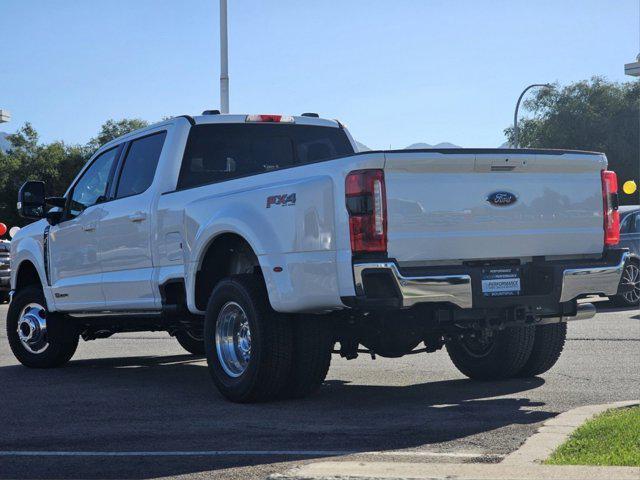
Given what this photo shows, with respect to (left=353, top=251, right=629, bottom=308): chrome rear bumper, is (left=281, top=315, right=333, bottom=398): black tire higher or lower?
lower

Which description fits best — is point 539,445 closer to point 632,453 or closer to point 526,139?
point 632,453

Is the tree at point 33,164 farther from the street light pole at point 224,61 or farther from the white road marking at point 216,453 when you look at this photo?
A: the white road marking at point 216,453

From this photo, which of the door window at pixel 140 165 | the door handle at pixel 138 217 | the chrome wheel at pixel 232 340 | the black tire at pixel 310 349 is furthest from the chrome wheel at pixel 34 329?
the black tire at pixel 310 349

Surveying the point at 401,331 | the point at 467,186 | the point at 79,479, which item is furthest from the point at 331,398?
the point at 79,479

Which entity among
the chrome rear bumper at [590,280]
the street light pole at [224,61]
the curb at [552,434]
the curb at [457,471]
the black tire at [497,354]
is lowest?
the curb at [552,434]

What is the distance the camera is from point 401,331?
7953 mm

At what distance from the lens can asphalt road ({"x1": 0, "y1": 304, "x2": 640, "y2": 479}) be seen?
598cm

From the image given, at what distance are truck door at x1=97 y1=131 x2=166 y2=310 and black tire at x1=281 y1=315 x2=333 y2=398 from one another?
183 cm

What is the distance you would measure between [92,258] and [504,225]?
4.23 m

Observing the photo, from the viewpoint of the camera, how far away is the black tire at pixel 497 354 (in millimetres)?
9094

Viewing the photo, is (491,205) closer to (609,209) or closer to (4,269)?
(609,209)

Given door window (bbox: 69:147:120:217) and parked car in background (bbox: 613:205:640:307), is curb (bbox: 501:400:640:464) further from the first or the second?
parked car in background (bbox: 613:205:640:307)

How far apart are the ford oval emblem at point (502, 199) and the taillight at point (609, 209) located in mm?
822

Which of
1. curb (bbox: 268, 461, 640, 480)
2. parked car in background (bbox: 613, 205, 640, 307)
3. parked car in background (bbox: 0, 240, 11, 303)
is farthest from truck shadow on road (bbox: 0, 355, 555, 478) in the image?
parked car in background (bbox: 0, 240, 11, 303)
